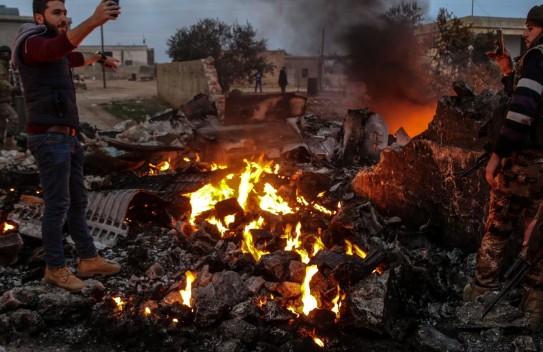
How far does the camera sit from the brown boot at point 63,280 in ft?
13.4

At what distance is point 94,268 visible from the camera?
4.51m

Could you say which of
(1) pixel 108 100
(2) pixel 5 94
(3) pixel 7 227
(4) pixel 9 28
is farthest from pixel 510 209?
(4) pixel 9 28

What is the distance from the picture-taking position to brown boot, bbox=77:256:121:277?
177 inches

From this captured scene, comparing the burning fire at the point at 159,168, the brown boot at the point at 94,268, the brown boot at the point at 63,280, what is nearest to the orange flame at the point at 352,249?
the brown boot at the point at 94,268

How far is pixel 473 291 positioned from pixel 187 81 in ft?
52.3

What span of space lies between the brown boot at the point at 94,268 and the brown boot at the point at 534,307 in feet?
12.2

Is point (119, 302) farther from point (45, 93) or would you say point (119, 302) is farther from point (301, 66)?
point (301, 66)

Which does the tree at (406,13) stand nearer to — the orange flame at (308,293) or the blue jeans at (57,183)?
the orange flame at (308,293)

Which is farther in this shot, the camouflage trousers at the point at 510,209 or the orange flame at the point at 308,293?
the orange flame at the point at 308,293

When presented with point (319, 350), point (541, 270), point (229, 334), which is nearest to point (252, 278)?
point (229, 334)

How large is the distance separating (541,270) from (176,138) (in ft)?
28.0

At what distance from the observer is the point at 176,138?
35.0 feet

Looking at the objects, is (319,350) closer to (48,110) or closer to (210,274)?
(210,274)

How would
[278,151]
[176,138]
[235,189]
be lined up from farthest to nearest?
[176,138] < [278,151] < [235,189]
